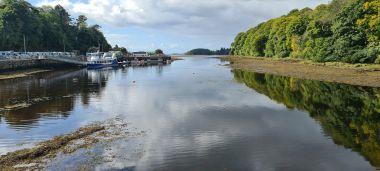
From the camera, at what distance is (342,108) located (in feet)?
119

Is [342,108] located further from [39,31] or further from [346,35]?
[39,31]

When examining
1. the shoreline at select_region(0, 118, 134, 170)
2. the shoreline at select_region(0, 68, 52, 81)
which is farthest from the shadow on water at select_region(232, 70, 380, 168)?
the shoreline at select_region(0, 68, 52, 81)

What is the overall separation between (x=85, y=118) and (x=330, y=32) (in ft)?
239

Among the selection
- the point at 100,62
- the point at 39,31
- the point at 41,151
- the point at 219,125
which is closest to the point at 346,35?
the point at 219,125

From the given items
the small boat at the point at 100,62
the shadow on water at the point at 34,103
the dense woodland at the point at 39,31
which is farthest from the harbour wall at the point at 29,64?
the shadow on water at the point at 34,103

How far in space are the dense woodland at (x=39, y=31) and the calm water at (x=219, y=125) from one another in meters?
59.0

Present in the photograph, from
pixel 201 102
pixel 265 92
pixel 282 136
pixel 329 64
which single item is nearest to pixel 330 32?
pixel 329 64

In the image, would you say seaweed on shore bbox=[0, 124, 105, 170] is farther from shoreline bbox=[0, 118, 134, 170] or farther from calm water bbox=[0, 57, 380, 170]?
calm water bbox=[0, 57, 380, 170]

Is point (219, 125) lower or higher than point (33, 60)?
lower

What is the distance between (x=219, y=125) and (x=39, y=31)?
101827 mm

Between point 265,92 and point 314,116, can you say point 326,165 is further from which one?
point 265,92

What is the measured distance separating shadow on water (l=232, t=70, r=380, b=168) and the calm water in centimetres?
6

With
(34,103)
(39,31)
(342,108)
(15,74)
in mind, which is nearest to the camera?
(342,108)

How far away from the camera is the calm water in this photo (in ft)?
66.7
